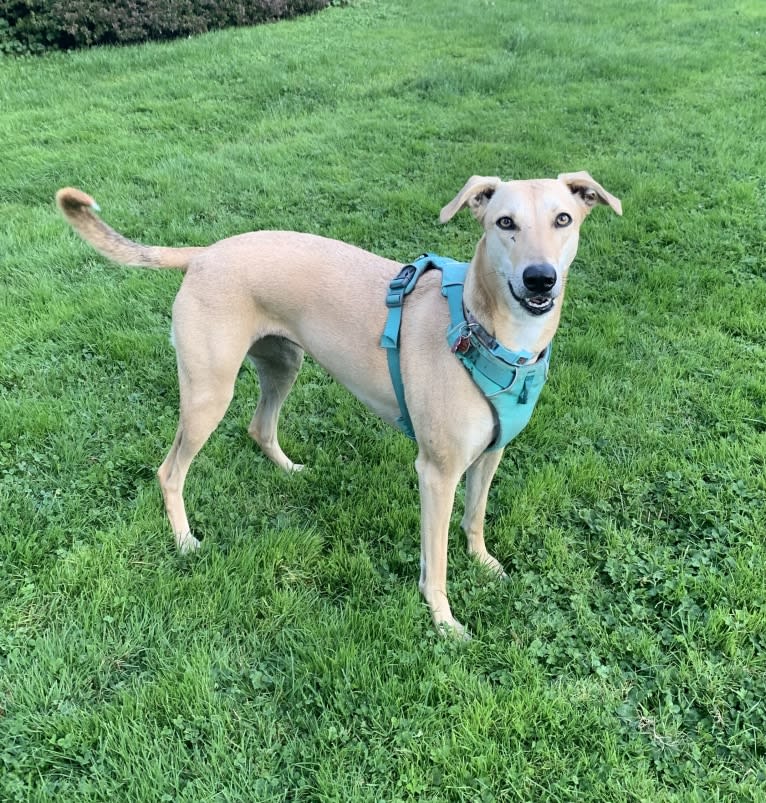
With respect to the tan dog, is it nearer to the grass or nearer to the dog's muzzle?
the dog's muzzle

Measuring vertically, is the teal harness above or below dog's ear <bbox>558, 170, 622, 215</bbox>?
below

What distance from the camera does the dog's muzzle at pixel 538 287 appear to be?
230 centimetres

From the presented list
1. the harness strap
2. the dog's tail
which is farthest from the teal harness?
the dog's tail

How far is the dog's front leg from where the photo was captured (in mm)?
2760

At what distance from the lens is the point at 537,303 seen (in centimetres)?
237

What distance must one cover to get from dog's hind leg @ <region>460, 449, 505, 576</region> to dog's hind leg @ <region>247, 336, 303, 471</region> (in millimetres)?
1135

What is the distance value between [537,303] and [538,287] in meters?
0.07

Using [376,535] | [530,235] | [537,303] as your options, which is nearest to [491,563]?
[376,535]

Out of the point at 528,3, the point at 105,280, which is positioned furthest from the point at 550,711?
the point at 528,3

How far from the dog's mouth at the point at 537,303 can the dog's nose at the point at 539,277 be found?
0.03m

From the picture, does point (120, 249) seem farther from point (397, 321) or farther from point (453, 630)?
point (453, 630)

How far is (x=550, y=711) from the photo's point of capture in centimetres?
239

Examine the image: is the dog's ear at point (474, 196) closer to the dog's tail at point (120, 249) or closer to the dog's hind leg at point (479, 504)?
the dog's hind leg at point (479, 504)

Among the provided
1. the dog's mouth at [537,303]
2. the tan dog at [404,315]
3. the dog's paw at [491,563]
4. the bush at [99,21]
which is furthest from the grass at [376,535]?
the bush at [99,21]
